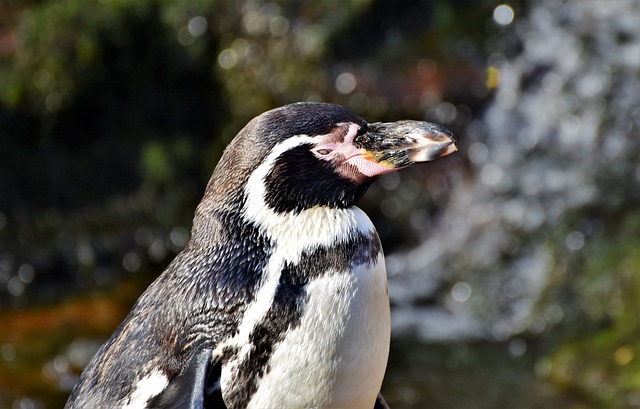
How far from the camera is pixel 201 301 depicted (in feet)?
11.9

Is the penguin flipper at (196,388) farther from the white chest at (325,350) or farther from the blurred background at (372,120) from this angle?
the blurred background at (372,120)

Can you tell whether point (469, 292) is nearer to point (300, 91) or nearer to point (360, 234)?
point (300, 91)

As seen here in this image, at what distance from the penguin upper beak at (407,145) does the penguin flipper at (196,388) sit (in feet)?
2.80

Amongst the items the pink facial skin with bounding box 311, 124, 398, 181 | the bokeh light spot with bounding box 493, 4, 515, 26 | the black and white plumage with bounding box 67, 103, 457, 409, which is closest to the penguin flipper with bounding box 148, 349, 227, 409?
the black and white plumage with bounding box 67, 103, 457, 409

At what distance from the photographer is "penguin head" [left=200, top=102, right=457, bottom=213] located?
363 cm

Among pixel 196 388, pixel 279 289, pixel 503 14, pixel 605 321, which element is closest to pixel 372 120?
pixel 503 14

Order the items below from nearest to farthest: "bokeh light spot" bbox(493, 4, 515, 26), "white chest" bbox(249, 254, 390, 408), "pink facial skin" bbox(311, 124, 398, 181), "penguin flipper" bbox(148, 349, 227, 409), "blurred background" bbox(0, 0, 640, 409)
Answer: "penguin flipper" bbox(148, 349, 227, 409)
"white chest" bbox(249, 254, 390, 408)
"pink facial skin" bbox(311, 124, 398, 181)
"blurred background" bbox(0, 0, 640, 409)
"bokeh light spot" bbox(493, 4, 515, 26)

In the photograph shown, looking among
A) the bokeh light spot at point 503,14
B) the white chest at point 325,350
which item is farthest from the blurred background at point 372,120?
the white chest at point 325,350

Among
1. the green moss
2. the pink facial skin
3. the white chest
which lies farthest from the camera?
the green moss

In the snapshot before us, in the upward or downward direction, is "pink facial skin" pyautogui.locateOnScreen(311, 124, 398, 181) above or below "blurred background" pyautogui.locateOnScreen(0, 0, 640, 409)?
above

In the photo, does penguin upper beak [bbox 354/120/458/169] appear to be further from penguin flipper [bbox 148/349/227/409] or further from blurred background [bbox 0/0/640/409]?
blurred background [bbox 0/0/640/409]

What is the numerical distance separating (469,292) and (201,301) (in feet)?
16.4

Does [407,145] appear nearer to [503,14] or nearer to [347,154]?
[347,154]

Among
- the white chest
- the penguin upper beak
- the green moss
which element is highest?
the penguin upper beak
